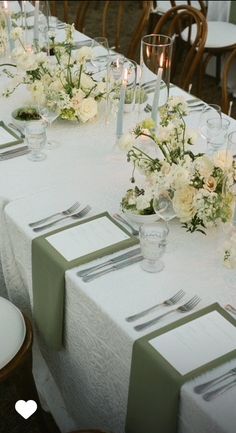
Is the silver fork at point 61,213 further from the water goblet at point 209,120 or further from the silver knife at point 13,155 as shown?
the water goblet at point 209,120

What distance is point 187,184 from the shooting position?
5.94 ft

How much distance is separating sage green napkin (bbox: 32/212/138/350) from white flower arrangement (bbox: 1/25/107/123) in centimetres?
60

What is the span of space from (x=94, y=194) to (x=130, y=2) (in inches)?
188

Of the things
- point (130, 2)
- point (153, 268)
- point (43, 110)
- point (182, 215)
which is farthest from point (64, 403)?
point (130, 2)

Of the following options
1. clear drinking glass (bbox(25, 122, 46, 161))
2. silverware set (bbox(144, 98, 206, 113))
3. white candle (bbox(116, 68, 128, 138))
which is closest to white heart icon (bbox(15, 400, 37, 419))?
clear drinking glass (bbox(25, 122, 46, 161))

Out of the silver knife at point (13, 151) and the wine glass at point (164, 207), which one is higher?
the wine glass at point (164, 207)

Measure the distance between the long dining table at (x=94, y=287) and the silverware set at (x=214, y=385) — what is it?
0.05 ft

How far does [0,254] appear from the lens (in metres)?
2.21

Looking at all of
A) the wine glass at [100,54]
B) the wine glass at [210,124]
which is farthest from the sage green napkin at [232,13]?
the wine glass at [210,124]

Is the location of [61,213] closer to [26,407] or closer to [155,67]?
[26,407]

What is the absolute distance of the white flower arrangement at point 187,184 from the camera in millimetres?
1809

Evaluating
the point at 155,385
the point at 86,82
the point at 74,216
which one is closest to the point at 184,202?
the point at 74,216

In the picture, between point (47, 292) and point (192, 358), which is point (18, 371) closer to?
point (47, 292)

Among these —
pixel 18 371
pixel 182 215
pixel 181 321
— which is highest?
pixel 182 215
